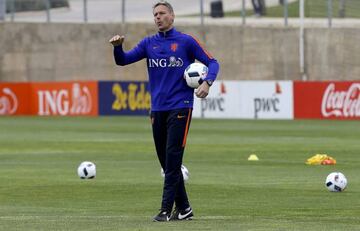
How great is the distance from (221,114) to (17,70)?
1568 cm

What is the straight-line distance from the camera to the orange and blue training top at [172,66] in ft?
47.3

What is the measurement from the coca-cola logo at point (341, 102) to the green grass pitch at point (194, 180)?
275 cm

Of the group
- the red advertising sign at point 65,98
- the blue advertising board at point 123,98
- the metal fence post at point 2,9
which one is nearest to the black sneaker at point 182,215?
the blue advertising board at point 123,98

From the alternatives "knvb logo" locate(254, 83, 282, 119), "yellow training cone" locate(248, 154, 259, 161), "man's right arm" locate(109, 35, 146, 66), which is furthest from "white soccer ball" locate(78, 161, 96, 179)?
"knvb logo" locate(254, 83, 282, 119)

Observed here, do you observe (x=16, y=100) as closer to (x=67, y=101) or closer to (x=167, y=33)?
(x=67, y=101)

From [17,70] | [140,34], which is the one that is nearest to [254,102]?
[140,34]

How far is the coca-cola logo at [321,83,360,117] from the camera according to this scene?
43397mm

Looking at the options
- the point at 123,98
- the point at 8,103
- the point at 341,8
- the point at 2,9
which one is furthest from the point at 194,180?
the point at 2,9

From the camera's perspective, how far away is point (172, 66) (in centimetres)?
1445

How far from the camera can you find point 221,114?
47.7 m

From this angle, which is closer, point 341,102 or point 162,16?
point 162,16

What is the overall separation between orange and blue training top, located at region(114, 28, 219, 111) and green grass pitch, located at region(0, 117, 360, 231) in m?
1.43

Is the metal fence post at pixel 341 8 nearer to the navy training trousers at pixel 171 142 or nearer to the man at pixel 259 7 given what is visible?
the man at pixel 259 7

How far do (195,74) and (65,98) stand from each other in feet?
125
